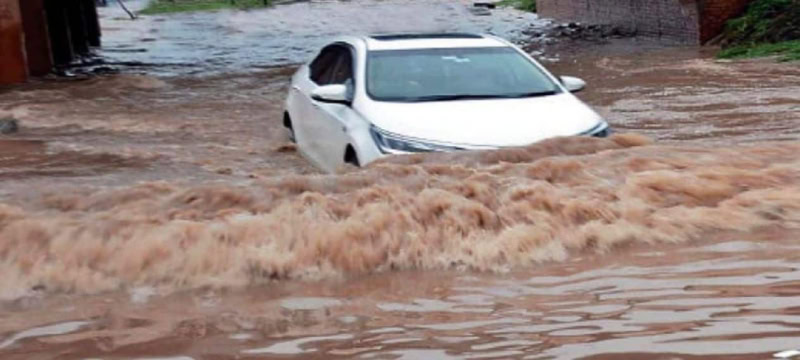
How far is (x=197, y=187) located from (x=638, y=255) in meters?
2.79

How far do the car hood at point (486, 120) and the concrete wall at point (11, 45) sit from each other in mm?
11236

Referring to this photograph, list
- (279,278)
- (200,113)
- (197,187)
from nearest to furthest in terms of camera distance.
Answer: (279,278), (197,187), (200,113)

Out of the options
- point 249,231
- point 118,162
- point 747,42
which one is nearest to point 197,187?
point 249,231

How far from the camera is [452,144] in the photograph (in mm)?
8086

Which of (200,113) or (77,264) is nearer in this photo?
(77,264)

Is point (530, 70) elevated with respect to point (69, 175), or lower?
elevated

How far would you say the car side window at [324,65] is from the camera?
1030cm

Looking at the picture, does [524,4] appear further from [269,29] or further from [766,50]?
[766,50]

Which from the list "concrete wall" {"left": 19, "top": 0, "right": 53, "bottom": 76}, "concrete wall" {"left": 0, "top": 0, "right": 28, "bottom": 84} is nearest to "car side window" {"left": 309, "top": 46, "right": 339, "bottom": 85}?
"concrete wall" {"left": 0, "top": 0, "right": 28, "bottom": 84}

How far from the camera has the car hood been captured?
8188 millimetres

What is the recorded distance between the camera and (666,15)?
951 inches

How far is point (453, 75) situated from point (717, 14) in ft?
46.2

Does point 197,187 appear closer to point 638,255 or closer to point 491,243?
point 491,243

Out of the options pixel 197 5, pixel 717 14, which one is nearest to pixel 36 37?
pixel 717 14
